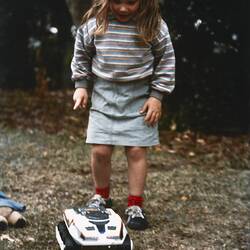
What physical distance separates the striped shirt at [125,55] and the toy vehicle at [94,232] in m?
0.84

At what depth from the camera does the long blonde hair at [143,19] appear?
9.88 ft

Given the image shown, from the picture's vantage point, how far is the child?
303 centimetres

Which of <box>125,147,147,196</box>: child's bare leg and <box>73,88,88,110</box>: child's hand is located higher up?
<box>73,88,88,110</box>: child's hand

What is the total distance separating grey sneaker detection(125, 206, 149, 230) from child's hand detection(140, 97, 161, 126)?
46 cm

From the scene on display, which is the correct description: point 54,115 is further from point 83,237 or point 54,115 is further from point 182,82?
point 83,237

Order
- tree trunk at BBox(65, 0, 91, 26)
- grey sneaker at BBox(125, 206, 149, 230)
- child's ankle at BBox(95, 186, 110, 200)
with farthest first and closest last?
1. tree trunk at BBox(65, 0, 91, 26)
2. child's ankle at BBox(95, 186, 110, 200)
3. grey sneaker at BBox(125, 206, 149, 230)

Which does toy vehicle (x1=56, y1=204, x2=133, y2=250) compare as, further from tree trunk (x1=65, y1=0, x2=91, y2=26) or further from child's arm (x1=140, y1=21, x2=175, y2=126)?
tree trunk (x1=65, y1=0, x2=91, y2=26)

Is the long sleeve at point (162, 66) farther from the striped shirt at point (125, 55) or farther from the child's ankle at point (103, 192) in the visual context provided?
the child's ankle at point (103, 192)

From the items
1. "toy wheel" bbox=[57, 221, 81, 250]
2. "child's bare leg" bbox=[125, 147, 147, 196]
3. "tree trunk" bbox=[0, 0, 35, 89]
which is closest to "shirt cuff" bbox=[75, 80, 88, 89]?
"child's bare leg" bbox=[125, 147, 147, 196]

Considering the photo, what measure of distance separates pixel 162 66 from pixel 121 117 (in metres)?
0.34

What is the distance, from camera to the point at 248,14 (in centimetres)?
583

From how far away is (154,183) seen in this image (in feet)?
13.4

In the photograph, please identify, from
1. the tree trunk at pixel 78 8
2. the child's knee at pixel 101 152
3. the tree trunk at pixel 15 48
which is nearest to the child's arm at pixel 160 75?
the child's knee at pixel 101 152

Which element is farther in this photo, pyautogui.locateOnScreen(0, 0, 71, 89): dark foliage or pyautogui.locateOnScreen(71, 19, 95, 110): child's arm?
pyautogui.locateOnScreen(0, 0, 71, 89): dark foliage
